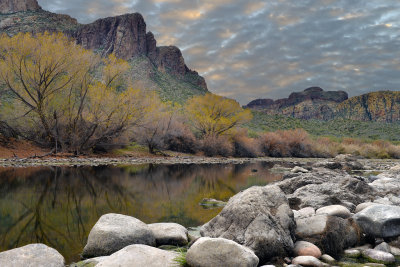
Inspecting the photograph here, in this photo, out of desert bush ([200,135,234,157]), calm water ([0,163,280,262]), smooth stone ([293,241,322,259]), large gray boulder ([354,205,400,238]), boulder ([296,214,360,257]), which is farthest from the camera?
desert bush ([200,135,234,157])

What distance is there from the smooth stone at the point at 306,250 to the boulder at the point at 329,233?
292 mm

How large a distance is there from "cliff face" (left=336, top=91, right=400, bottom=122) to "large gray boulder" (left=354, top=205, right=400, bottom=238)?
506 ft

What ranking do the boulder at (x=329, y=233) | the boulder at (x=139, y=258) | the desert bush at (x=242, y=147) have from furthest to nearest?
the desert bush at (x=242, y=147) → the boulder at (x=329, y=233) → the boulder at (x=139, y=258)

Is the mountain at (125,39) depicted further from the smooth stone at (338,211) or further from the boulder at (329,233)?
the boulder at (329,233)

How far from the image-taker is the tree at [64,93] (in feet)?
83.7

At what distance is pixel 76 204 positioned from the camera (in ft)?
32.7

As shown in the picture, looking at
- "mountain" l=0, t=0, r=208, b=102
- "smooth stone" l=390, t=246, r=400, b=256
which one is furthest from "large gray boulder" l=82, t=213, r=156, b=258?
"mountain" l=0, t=0, r=208, b=102

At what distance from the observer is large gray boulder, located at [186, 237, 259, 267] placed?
4457mm

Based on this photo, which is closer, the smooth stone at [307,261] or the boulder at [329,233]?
the smooth stone at [307,261]

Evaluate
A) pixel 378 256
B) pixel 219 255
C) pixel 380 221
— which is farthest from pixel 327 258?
pixel 219 255

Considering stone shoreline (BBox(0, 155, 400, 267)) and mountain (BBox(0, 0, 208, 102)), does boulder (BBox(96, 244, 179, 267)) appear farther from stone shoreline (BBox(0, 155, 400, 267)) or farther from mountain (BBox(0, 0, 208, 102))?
mountain (BBox(0, 0, 208, 102))

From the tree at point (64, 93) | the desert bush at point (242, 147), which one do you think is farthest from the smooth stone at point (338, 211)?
the desert bush at point (242, 147)

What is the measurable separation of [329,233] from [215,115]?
38996 millimetres

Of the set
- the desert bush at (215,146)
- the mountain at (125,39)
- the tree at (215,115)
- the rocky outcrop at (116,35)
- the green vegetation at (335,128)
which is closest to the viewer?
the desert bush at (215,146)
